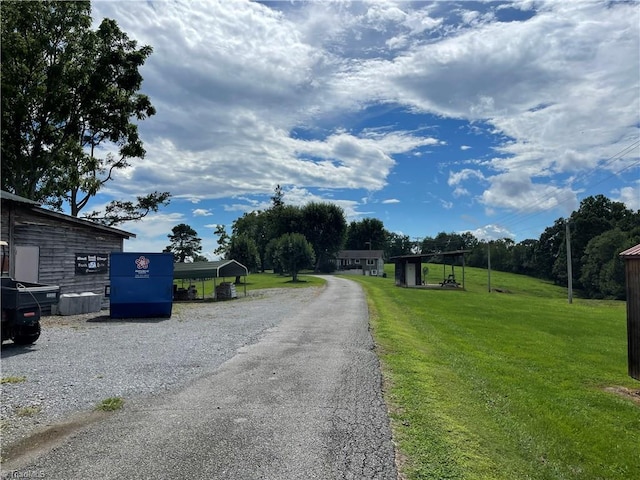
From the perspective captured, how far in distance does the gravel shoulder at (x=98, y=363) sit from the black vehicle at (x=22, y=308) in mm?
320

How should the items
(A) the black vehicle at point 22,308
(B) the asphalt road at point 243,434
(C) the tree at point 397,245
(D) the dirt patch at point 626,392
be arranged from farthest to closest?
(C) the tree at point 397,245, (A) the black vehicle at point 22,308, (D) the dirt patch at point 626,392, (B) the asphalt road at point 243,434

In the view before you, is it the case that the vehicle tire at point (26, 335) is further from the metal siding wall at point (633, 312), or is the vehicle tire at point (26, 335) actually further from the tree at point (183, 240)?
the tree at point (183, 240)

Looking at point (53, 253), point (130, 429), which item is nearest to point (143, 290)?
point (53, 253)

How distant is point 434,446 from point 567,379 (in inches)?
278

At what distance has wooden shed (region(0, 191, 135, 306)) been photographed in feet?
53.9

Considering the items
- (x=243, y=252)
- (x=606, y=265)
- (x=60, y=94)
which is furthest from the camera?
(x=606, y=265)

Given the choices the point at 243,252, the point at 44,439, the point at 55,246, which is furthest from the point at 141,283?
the point at 243,252

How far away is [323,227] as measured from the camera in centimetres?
9175

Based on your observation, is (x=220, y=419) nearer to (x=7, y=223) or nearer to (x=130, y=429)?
(x=130, y=429)

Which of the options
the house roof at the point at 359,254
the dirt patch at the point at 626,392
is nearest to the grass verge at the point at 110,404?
the dirt patch at the point at 626,392

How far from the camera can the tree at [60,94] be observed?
77.2 feet

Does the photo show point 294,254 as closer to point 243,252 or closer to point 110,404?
point 243,252

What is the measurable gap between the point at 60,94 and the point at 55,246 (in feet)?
34.9

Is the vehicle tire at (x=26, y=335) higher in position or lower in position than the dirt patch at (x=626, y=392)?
higher
